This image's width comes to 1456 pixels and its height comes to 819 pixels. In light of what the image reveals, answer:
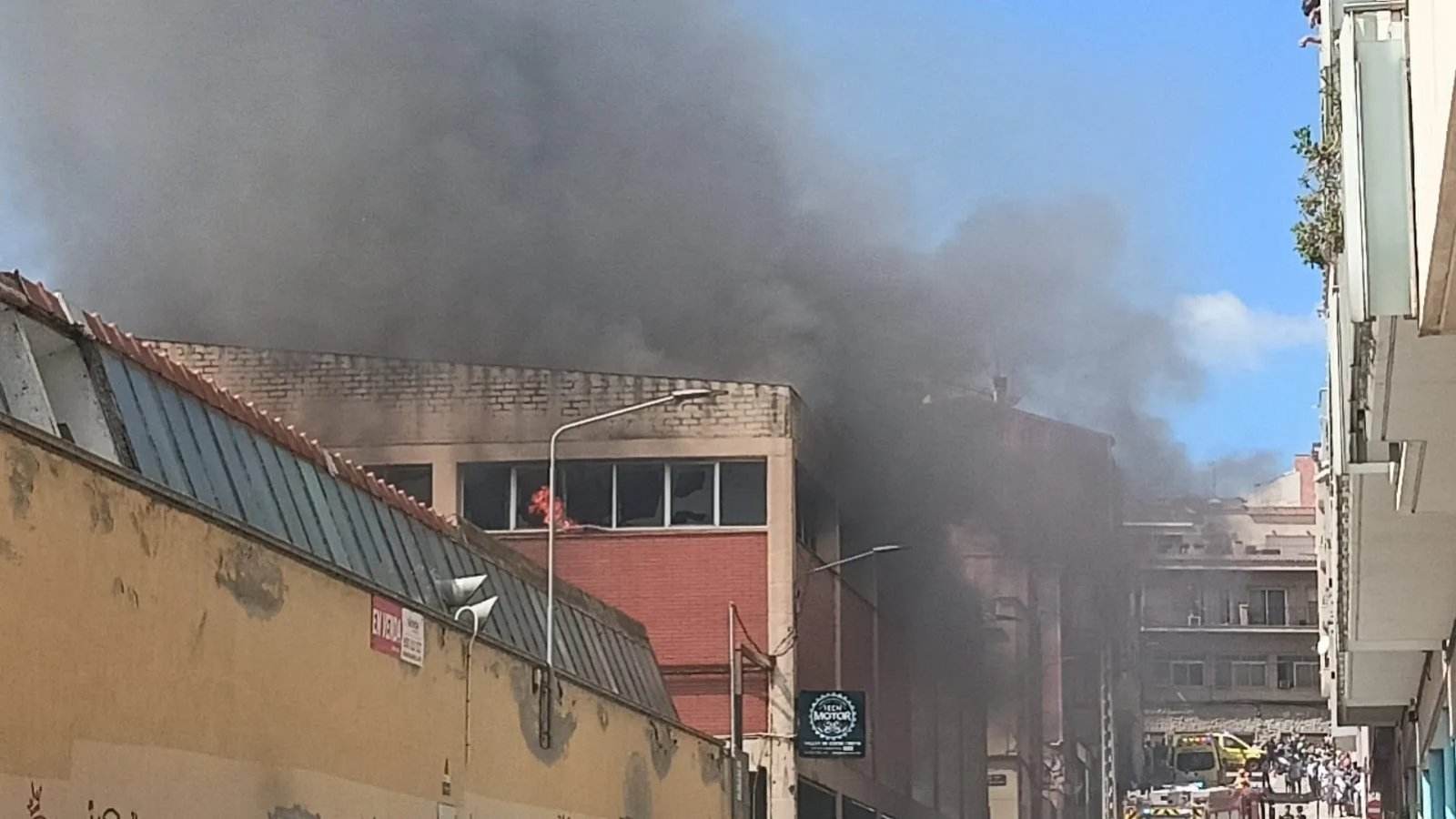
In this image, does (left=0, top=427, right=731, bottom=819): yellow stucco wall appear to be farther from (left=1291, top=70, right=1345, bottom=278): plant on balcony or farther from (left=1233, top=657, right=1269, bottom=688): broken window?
(left=1233, top=657, right=1269, bottom=688): broken window

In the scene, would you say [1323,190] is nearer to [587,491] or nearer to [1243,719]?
[587,491]

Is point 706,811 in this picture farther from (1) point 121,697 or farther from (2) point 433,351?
(1) point 121,697

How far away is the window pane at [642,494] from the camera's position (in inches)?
1475

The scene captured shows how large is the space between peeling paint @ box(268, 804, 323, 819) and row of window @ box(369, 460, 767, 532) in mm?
23528

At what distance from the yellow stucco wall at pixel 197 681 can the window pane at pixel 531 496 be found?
745 inches

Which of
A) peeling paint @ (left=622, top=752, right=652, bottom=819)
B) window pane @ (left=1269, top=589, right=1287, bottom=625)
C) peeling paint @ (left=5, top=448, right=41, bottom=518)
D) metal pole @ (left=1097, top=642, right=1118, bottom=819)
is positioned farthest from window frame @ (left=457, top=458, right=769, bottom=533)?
window pane @ (left=1269, top=589, right=1287, bottom=625)

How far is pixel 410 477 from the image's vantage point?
37.8 meters

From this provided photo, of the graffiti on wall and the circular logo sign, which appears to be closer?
the graffiti on wall

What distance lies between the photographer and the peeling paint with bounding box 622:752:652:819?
74.6 feet

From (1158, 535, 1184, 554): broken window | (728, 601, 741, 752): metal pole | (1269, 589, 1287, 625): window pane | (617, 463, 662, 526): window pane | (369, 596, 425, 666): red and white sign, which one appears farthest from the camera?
(1269, 589, 1287, 625): window pane

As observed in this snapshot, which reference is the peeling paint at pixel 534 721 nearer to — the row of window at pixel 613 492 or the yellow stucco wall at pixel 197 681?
the yellow stucco wall at pixel 197 681

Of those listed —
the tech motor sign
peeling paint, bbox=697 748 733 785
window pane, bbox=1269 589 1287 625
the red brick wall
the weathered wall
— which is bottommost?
peeling paint, bbox=697 748 733 785

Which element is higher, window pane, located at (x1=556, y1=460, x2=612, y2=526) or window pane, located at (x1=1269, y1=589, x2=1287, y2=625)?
window pane, located at (x1=1269, y1=589, x2=1287, y2=625)

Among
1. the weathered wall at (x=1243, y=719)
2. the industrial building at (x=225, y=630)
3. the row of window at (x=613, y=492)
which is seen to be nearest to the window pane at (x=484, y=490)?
the row of window at (x=613, y=492)
